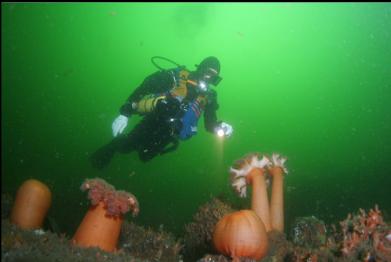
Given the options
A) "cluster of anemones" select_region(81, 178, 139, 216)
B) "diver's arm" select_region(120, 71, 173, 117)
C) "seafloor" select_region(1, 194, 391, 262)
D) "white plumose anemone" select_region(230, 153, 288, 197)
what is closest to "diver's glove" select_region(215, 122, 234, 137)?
"diver's arm" select_region(120, 71, 173, 117)

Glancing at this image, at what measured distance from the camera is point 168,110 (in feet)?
26.2

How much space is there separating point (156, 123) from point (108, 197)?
3.45 metres

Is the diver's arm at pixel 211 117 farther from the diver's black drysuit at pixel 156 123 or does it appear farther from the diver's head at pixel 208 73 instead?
the diver's head at pixel 208 73

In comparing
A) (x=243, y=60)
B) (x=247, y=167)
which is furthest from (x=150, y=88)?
(x=243, y=60)

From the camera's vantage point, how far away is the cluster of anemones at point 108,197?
5.17m

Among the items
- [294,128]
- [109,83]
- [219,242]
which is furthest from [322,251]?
[109,83]

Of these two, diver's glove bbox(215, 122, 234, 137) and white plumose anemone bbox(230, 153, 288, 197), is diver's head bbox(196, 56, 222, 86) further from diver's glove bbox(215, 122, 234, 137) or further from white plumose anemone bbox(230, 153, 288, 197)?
white plumose anemone bbox(230, 153, 288, 197)

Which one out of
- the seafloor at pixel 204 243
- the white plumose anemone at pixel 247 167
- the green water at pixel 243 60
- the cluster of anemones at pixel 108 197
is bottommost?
the seafloor at pixel 204 243

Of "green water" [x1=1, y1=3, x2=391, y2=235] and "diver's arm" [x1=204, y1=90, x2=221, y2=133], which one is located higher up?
"green water" [x1=1, y1=3, x2=391, y2=235]

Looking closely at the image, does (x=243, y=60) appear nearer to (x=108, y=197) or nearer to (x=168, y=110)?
(x=168, y=110)

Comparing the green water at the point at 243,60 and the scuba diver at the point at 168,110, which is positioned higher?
the green water at the point at 243,60

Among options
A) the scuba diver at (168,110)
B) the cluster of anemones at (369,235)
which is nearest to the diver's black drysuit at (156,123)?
the scuba diver at (168,110)

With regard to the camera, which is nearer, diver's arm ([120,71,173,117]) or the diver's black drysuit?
the diver's black drysuit

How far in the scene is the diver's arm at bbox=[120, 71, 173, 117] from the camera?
29.1ft
